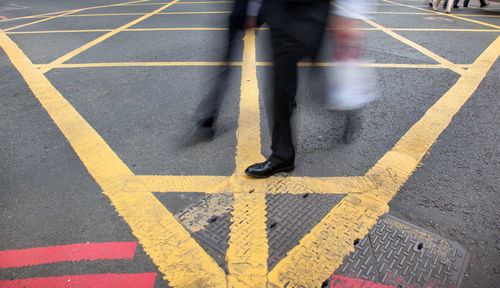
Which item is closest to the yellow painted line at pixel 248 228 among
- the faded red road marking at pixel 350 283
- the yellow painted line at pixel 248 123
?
the yellow painted line at pixel 248 123

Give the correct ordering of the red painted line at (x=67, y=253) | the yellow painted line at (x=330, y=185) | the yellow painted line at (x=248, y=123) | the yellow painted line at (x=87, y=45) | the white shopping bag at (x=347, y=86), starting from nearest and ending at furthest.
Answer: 1. the red painted line at (x=67, y=253)
2. the yellow painted line at (x=330, y=185)
3. the yellow painted line at (x=248, y=123)
4. the white shopping bag at (x=347, y=86)
5. the yellow painted line at (x=87, y=45)

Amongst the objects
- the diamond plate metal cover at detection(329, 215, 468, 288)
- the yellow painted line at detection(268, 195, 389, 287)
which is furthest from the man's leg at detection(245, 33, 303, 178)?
the diamond plate metal cover at detection(329, 215, 468, 288)

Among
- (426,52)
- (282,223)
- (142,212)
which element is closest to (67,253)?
(142,212)

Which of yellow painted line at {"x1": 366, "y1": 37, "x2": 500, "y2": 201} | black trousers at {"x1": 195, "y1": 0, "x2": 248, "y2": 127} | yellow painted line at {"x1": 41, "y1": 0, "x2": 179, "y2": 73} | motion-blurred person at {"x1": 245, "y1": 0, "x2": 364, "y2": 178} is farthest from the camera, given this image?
yellow painted line at {"x1": 41, "y1": 0, "x2": 179, "y2": 73}

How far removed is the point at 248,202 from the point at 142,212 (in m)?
0.67

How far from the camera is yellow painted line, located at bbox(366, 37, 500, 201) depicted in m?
2.41

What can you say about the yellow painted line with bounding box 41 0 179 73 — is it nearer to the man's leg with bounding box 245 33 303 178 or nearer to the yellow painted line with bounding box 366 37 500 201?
the man's leg with bounding box 245 33 303 178

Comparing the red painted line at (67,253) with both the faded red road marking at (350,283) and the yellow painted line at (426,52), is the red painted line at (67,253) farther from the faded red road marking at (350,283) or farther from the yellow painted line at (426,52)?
the yellow painted line at (426,52)

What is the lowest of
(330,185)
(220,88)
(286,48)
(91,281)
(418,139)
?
(91,281)

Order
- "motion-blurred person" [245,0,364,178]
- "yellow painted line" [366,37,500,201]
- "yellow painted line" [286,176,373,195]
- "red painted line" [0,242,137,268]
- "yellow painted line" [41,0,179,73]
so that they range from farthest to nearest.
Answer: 1. "yellow painted line" [41,0,179,73]
2. "yellow painted line" [366,37,500,201]
3. "yellow painted line" [286,176,373,195]
4. "motion-blurred person" [245,0,364,178]
5. "red painted line" [0,242,137,268]

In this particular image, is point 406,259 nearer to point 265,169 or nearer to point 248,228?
point 248,228

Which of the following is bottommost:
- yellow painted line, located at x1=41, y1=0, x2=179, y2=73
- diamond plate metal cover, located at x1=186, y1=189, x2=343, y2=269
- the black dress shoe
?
diamond plate metal cover, located at x1=186, y1=189, x2=343, y2=269

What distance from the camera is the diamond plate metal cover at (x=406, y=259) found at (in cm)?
169

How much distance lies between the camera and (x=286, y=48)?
7.05 ft
